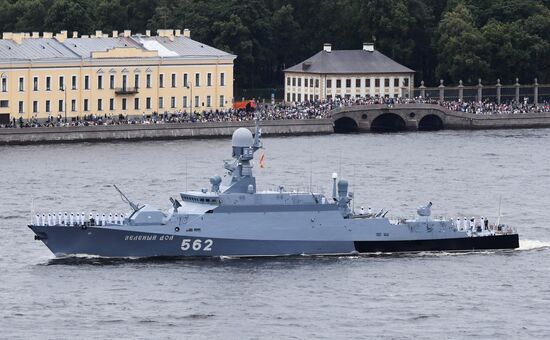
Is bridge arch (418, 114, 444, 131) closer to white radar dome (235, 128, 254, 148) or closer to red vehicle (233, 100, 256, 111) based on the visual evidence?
red vehicle (233, 100, 256, 111)

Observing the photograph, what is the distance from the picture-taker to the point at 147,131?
133375 mm

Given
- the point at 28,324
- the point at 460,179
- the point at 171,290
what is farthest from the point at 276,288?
the point at 460,179

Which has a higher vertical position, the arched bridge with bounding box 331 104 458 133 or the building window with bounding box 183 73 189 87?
the building window with bounding box 183 73 189 87

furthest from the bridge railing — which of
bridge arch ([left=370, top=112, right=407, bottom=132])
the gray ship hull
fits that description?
the gray ship hull

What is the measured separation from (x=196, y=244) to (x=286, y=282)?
504cm

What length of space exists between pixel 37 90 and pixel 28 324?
66.5m

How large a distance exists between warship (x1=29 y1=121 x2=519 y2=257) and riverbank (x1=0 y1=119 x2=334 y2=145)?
4552cm

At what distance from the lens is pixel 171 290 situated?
3076 inches

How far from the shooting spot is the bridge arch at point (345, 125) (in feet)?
472

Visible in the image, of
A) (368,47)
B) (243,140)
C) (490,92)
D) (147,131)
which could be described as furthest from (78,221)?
(490,92)

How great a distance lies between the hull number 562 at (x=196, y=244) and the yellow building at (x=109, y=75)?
54.6m

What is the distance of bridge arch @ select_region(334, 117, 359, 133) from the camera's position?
144 meters

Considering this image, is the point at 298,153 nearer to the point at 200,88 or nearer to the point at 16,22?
the point at 200,88

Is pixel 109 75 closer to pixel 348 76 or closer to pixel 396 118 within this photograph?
pixel 396 118
